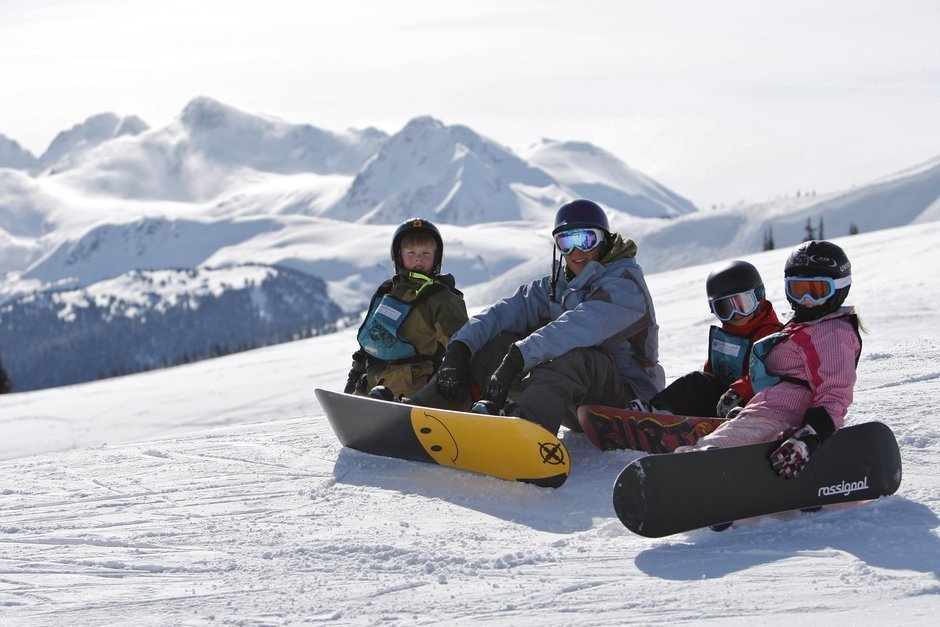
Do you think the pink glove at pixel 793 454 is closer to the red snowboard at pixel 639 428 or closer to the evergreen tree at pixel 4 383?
the red snowboard at pixel 639 428

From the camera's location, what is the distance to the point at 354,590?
3.80m

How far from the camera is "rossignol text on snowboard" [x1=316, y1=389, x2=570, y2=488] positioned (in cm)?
506

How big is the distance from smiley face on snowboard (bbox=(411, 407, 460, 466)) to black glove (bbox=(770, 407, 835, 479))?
194cm

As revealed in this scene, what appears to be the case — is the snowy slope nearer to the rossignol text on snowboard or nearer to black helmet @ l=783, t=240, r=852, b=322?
the rossignol text on snowboard

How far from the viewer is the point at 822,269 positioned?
4.69 meters

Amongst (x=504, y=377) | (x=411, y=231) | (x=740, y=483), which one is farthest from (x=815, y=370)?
(x=411, y=231)

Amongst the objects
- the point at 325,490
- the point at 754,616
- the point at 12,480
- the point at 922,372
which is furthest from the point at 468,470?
the point at 922,372

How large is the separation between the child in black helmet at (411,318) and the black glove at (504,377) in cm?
127

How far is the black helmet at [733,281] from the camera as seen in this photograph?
5.41 meters

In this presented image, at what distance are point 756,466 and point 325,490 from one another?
100 inches

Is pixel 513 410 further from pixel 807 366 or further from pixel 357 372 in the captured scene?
pixel 357 372

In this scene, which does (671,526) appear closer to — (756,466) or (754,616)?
(756,466)

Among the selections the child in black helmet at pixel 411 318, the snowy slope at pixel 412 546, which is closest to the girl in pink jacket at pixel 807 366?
the snowy slope at pixel 412 546

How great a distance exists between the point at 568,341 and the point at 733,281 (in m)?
1.00
